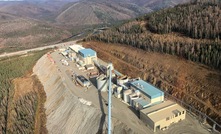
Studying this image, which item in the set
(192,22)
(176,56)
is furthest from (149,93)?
(192,22)

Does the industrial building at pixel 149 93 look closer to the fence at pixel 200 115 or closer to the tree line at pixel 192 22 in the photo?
the fence at pixel 200 115

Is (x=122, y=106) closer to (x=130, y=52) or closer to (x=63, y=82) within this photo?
(x=63, y=82)

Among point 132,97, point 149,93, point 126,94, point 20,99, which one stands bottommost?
point 20,99

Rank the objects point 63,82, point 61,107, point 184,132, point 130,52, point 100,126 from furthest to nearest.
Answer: point 130,52, point 63,82, point 61,107, point 100,126, point 184,132

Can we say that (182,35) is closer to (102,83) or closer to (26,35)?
(102,83)

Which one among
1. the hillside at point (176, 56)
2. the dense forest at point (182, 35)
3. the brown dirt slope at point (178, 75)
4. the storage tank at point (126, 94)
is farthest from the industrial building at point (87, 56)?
the storage tank at point (126, 94)

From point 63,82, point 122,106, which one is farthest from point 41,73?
point 122,106
